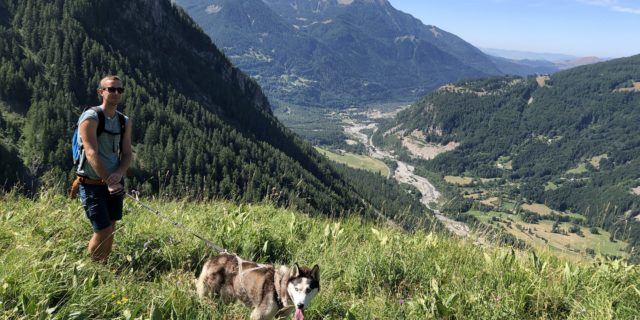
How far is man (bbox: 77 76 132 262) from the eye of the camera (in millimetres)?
6098

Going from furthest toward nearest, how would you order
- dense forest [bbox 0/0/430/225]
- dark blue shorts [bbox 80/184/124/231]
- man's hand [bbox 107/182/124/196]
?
dense forest [bbox 0/0/430/225] → dark blue shorts [bbox 80/184/124/231] → man's hand [bbox 107/182/124/196]

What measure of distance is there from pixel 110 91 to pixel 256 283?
3.91m

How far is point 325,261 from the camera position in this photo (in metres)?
7.60

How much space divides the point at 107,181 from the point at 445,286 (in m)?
5.75

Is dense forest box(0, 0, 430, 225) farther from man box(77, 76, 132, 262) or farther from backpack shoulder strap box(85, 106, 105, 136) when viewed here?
backpack shoulder strap box(85, 106, 105, 136)

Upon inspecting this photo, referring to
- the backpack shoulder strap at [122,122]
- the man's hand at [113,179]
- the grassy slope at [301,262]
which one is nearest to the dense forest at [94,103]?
the grassy slope at [301,262]

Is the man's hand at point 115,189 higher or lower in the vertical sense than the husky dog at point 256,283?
higher

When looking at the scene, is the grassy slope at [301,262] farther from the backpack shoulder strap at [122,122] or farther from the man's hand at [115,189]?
the backpack shoulder strap at [122,122]

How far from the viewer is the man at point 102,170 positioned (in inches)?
240

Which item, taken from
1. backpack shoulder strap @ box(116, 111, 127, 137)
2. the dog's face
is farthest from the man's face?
the dog's face

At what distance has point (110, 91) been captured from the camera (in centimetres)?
642

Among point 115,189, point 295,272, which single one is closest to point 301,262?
point 295,272

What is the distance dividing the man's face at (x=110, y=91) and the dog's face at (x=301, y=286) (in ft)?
13.3

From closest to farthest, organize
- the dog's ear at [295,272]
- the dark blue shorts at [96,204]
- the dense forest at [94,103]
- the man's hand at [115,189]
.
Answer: the dog's ear at [295,272], the man's hand at [115,189], the dark blue shorts at [96,204], the dense forest at [94,103]
